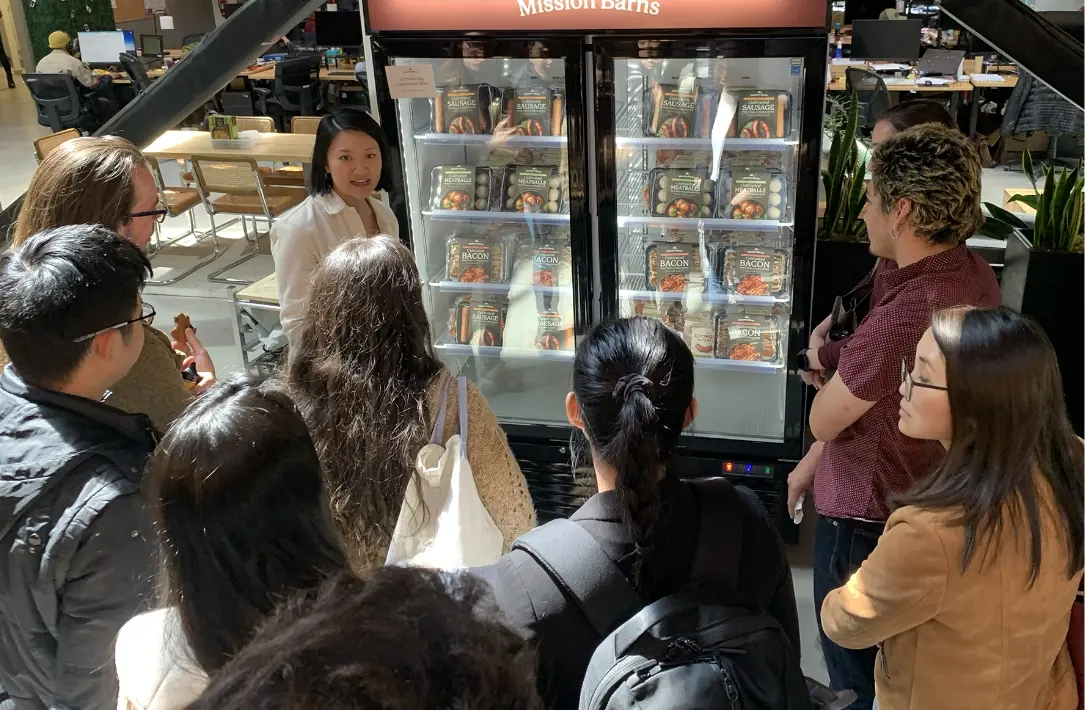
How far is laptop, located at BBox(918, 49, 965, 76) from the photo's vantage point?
27.9 ft

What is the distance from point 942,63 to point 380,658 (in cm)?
931

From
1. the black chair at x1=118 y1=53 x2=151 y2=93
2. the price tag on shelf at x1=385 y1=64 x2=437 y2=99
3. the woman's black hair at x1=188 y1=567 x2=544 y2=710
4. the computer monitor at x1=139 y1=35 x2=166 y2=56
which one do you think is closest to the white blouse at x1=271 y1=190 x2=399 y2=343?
the price tag on shelf at x1=385 y1=64 x2=437 y2=99

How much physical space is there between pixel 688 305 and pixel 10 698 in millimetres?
2636

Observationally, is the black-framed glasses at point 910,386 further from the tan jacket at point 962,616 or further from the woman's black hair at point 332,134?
the woman's black hair at point 332,134

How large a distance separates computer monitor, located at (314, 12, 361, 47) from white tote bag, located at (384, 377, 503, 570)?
352 inches

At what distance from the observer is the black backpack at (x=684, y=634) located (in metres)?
1.19

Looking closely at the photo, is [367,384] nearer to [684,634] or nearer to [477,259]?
[684,634]

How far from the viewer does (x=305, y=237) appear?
9.93ft

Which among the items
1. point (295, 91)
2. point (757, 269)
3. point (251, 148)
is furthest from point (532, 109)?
point (295, 91)

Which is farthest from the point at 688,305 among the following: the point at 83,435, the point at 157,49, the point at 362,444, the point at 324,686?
the point at 157,49

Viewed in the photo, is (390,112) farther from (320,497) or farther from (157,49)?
(157,49)

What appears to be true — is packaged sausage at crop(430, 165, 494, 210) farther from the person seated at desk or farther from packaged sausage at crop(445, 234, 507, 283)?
the person seated at desk

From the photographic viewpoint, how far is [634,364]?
4.58ft

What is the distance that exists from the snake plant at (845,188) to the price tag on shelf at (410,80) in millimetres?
1623
